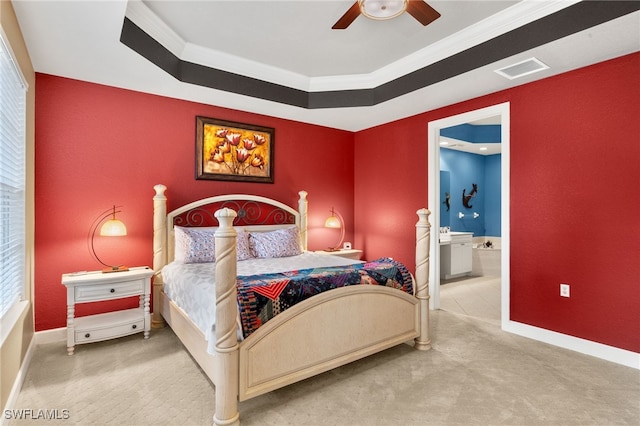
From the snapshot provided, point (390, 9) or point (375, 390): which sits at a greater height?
point (390, 9)

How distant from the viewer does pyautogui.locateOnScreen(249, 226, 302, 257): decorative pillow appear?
3727 millimetres

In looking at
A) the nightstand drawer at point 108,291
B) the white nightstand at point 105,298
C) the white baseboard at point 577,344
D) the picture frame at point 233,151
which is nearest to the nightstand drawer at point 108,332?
the white nightstand at point 105,298

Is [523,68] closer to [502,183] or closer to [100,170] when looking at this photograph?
[502,183]

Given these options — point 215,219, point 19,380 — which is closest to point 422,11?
point 215,219

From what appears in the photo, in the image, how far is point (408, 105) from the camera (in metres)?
3.99

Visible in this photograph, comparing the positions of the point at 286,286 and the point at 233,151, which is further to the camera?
the point at 233,151

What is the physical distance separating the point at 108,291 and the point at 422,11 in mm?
3398

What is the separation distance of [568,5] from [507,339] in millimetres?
2886

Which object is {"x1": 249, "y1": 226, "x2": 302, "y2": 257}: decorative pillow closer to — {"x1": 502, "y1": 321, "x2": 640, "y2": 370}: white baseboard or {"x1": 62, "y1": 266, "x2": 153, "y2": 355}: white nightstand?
{"x1": 62, "y1": 266, "x2": 153, "y2": 355}: white nightstand

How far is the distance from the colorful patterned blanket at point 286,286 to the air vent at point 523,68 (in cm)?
213

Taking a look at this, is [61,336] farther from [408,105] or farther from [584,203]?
[584,203]

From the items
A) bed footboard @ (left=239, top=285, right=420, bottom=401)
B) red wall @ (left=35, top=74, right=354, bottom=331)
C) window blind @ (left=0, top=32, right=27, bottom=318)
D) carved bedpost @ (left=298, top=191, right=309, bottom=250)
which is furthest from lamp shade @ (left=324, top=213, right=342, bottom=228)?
window blind @ (left=0, top=32, right=27, bottom=318)

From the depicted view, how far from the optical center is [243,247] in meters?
3.61

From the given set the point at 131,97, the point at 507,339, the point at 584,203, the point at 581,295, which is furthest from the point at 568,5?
the point at 131,97
